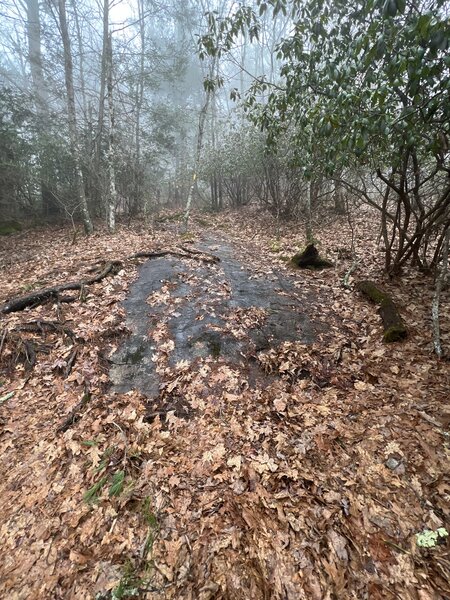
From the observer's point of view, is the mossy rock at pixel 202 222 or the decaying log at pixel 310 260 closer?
the decaying log at pixel 310 260

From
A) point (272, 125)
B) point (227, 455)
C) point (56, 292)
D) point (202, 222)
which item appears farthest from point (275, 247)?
point (227, 455)

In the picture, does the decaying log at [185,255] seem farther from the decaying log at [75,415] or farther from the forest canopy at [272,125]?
the decaying log at [75,415]

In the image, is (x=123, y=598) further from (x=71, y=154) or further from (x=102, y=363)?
(x=71, y=154)

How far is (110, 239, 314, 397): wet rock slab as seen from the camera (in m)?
4.41

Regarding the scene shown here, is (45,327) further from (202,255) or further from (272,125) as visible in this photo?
(272,125)

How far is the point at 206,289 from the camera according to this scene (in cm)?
617

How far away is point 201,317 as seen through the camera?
5215 millimetres

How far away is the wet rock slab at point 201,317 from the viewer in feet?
14.5

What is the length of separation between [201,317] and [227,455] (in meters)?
2.51

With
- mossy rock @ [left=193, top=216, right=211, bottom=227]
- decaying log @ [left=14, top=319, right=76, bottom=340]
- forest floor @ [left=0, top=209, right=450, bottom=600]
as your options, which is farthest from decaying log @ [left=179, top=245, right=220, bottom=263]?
mossy rock @ [left=193, top=216, right=211, bottom=227]

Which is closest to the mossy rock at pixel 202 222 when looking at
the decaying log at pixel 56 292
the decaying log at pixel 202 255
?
the decaying log at pixel 202 255

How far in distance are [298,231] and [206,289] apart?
6527 mm

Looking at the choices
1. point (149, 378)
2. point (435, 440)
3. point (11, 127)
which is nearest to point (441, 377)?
point (435, 440)

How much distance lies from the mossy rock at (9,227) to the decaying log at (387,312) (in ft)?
42.7
